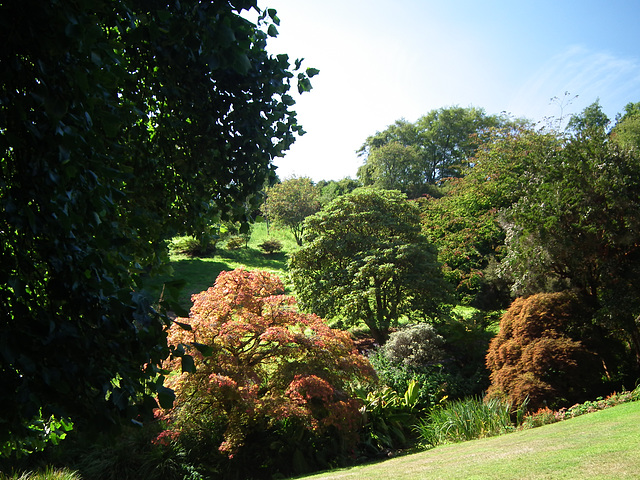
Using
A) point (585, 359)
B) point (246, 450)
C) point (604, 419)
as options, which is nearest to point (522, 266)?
point (585, 359)

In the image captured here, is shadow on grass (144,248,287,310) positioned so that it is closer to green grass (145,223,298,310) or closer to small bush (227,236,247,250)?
green grass (145,223,298,310)

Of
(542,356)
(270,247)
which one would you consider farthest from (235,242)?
(542,356)

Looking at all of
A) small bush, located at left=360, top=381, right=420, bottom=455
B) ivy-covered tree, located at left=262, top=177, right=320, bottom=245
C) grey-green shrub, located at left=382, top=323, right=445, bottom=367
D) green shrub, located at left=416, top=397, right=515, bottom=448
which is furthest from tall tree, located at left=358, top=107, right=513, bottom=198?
green shrub, located at left=416, top=397, right=515, bottom=448

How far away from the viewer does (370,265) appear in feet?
45.1

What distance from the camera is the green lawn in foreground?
4570mm

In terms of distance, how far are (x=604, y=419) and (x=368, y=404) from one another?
463cm

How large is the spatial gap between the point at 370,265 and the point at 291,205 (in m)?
18.6

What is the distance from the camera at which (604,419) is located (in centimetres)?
695

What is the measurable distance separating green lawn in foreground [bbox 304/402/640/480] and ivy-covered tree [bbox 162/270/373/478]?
3.75ft

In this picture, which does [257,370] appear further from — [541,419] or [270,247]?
[270,247]

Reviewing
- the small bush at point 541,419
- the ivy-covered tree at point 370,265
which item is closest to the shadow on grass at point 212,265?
the ivy-covered tree at point 370,265

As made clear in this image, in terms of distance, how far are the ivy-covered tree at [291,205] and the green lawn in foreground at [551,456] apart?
24.7m

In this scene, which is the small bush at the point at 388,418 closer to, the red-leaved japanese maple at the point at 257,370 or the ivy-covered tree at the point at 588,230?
the red-leaved japanese maple at the point at 257,370

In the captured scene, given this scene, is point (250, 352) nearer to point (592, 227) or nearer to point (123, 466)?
point (123, 466)
